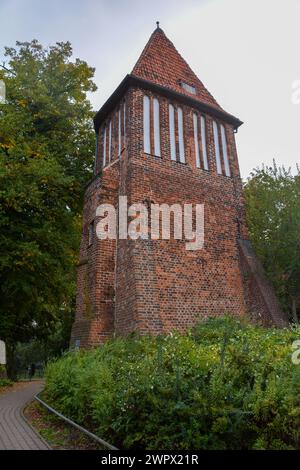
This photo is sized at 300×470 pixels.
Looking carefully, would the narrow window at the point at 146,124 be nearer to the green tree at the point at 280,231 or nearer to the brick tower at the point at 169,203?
the brick tower at the point at 169,203

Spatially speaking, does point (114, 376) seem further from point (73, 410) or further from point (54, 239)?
point (54, 239)

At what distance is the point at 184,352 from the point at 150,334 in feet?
11.8

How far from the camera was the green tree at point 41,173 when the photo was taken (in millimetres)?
12688

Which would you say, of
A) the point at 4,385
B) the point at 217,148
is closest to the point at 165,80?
the point at 217,148

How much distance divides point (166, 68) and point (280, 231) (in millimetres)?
8205

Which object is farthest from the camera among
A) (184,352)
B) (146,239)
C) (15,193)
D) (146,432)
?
(15,193)

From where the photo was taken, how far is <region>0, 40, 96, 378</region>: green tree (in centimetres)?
1269

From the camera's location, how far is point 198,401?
4.45 m

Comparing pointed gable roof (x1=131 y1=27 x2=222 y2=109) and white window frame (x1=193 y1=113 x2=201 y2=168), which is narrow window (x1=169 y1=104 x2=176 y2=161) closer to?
pointed gable roof (x1=131 y1=27 x2=222 y2=109)

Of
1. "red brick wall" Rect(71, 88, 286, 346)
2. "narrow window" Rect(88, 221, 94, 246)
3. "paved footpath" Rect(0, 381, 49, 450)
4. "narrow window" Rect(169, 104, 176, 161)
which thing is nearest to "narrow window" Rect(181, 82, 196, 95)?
"red brick wall" Rect(71, 88, 286, 346)

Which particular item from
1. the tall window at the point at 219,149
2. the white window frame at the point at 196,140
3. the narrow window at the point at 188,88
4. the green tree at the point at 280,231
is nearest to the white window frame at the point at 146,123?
the white window frame at the point at 196,140

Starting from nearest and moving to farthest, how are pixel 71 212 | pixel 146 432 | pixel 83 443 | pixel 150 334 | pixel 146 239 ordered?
pixel 146 432 → pixel 83 443 → pixel 150 334 → pixel 146 239 → pixel 71 212

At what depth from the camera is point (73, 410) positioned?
723 cm

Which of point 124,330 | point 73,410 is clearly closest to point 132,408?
point 73,410
